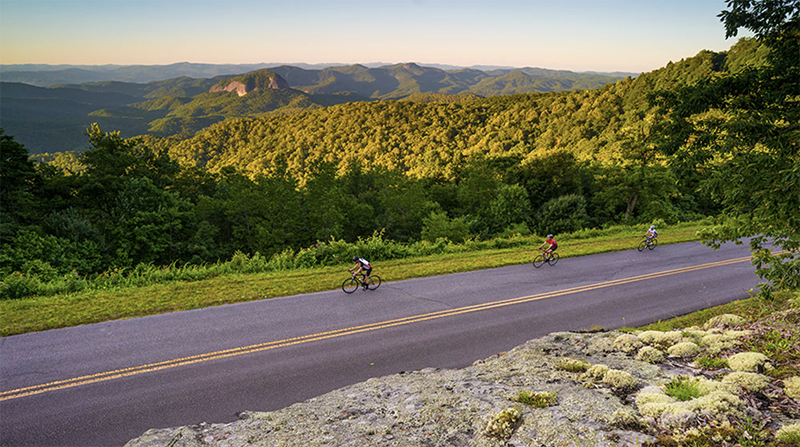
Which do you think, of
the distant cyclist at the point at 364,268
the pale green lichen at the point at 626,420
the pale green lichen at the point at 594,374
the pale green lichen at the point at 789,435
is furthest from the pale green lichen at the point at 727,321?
the distant cyclist at the point at 364,268

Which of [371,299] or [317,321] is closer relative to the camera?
[317,321]

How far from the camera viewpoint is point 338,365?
8.65m

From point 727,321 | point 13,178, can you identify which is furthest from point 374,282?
point 13,178

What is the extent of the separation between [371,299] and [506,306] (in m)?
4.75

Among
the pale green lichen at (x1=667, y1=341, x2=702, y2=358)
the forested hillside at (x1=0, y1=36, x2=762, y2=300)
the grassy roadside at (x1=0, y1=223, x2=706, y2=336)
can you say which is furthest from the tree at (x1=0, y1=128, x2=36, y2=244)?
the pale green lichen at (x1=667, y1=341, x2=702, y2=358)

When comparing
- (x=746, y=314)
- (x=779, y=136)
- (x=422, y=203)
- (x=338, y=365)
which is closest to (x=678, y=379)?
(x=779, y=136)

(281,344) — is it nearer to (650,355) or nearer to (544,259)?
(650,355)

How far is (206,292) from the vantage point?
44.4ft

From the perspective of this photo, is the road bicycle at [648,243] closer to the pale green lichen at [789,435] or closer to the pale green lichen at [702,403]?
the pale green lichen at [702,403]

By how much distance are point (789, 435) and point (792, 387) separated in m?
1.38

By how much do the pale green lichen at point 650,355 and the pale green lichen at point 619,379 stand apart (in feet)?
3.80

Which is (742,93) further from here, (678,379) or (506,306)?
(506,306)

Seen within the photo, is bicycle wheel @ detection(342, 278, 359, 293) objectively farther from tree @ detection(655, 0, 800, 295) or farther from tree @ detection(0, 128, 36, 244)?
tree @ detection(0, 128, 36, 244)

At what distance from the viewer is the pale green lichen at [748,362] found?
561 centimetres
